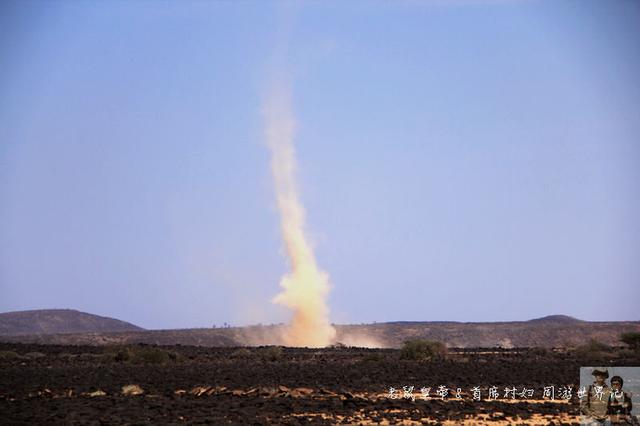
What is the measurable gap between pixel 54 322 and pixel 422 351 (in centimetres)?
11184

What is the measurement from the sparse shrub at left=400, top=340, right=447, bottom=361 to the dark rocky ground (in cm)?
404

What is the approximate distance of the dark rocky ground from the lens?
24484 mm

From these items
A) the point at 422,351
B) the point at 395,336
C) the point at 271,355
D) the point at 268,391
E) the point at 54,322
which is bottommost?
the point at 268,391

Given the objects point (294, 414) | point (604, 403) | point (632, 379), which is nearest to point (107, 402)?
point (294, 414)

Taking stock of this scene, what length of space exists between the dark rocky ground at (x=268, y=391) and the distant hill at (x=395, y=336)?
43.5m

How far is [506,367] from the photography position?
43.6 m

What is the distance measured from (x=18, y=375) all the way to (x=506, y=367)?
2110 cm

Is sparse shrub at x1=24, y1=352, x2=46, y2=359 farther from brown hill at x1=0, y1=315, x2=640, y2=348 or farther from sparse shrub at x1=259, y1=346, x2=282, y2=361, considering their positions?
brown hill at x1=0, y1=315, x2=640, y2=348

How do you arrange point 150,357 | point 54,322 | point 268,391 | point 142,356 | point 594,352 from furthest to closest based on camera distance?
point 54,322 < point 594,352 < point 142,356 < point 150,357 < point 268,391

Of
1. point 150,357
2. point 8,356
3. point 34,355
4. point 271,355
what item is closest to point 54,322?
point 34,355

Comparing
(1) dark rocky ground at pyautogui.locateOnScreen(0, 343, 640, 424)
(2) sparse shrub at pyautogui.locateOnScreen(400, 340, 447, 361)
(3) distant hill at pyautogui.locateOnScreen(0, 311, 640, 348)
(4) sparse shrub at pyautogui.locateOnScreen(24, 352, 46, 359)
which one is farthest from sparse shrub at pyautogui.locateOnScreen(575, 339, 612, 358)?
(4) sparse shrub at pyautogui.locateOnScreen(24, 352, 46, 359)

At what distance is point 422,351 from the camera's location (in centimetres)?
5606

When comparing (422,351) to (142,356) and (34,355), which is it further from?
(34,355)

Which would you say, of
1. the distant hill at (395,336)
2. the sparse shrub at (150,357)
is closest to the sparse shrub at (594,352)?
the sparse shrub at (150,357)
